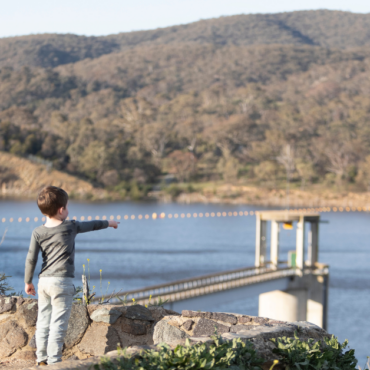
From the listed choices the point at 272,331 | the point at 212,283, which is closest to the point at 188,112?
the point at 212,283

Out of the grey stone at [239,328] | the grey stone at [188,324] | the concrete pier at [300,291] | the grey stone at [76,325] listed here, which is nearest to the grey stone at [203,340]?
the grey stone at [239,328]

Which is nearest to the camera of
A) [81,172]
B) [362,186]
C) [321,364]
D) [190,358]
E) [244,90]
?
[190,358]

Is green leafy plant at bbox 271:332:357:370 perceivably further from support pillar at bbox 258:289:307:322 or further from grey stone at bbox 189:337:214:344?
support pillar at bbox 258:289:307:322

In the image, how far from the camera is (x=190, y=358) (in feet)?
10.4

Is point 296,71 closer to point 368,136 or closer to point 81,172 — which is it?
point 368,136

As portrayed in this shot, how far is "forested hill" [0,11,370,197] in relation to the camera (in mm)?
82438

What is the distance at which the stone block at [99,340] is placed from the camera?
174 inches

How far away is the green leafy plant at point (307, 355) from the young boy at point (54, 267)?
4.53ft

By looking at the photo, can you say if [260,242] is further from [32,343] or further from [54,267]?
[54,267]

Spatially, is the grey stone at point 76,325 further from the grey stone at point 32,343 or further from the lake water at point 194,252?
the lake water at point 194,252

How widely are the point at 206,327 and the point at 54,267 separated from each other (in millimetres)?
1214

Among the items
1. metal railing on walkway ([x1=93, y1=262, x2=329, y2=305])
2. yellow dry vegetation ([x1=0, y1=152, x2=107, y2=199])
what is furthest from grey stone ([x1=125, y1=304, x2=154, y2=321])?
yellow dry vegetation ([x1=0, y1=152, x2=107, y2=199])

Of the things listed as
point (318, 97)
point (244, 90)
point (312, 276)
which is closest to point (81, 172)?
point (244, 90)

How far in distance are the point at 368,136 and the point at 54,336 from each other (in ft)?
285
